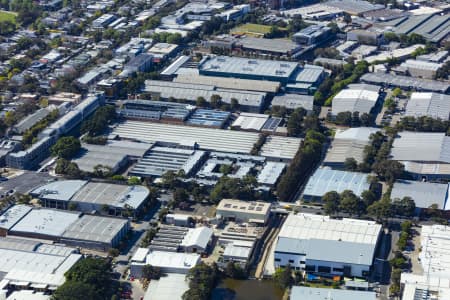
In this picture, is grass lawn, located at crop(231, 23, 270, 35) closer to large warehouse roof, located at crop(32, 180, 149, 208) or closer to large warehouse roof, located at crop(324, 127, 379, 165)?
large warehouse roof, located at crop(324, 127, 379, 165)

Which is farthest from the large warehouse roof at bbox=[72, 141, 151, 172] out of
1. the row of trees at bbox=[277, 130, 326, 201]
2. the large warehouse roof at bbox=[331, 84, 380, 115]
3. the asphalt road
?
the large warehouse roof at bbox=[331, 84, 380, 115]

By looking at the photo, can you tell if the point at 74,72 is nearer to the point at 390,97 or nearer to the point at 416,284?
the point at 390,97

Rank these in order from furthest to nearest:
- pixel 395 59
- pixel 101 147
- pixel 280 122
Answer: pixel 395 59 → pixel 280 122 → pixel 101 147

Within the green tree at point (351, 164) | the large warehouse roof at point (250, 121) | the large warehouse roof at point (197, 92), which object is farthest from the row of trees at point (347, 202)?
the large warehouse roof at point (197, 92)

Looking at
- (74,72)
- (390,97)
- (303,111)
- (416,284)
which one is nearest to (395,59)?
(390,97)

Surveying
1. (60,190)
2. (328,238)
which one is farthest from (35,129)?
(328,238)

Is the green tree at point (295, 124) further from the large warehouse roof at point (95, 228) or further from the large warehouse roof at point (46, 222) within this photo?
the large warehouse roof at point (46, 222)

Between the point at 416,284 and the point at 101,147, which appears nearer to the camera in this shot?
the point at 416,284
